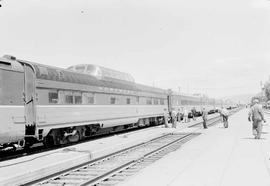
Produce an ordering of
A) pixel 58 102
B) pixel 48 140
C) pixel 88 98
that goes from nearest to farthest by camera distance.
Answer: pixel 58 102 < pixel 48 140 < pixel 88 98

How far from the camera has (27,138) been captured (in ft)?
43.4

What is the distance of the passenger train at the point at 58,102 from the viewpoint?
467 inches

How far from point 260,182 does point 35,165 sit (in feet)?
19.9

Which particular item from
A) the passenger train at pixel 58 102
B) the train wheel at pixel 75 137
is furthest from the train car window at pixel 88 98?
the train wheel at pixel 75 137

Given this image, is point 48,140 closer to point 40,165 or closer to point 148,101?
point 40,165

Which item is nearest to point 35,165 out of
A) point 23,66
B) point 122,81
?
point 23,66

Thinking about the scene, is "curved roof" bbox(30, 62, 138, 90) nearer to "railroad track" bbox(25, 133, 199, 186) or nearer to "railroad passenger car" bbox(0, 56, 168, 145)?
"railroad passenger car" bbox(0, 56, 168, 145)

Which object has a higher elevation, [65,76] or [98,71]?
[98,71]

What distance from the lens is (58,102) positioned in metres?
14.9

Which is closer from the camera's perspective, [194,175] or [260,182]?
[260,182]

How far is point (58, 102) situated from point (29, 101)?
6.62 feet

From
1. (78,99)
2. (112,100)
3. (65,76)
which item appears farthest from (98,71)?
(65,76)

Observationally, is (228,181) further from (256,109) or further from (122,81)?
(122,81)

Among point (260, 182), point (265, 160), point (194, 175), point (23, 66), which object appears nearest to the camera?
point (260, 182)
